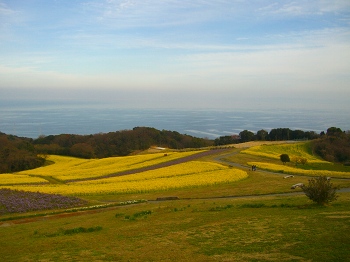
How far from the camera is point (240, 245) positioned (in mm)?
10234

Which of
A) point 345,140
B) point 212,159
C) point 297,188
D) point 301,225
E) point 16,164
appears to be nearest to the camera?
point 301,225

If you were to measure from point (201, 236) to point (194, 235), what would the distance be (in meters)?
0.34

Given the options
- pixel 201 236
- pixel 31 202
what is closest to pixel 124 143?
pixel 31 202

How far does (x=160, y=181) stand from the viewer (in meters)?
33.0

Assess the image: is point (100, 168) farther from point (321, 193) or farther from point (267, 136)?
point (267, 136)

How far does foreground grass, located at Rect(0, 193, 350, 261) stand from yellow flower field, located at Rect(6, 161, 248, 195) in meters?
11.8

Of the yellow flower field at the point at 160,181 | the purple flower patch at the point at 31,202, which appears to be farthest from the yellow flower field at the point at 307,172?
the purple flower patch at the point at 31,202

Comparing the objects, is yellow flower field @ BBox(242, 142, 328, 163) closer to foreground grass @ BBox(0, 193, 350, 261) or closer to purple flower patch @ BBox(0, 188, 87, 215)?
purple flower patch @ BBox(0, 188, 87, 215)

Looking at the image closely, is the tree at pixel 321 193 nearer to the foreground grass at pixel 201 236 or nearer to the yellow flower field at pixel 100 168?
the foreground grass at pixel 201 236

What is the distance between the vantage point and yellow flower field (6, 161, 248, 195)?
29469mm

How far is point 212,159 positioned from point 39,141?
243 ft

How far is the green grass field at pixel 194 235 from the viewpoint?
31.4ft

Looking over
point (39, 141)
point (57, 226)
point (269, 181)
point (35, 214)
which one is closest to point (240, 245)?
point (57, 226)

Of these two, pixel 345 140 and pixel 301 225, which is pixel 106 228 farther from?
pixel 345 140
